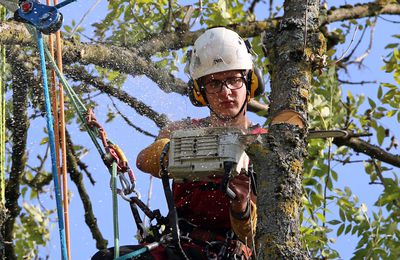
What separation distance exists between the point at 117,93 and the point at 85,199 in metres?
0.87

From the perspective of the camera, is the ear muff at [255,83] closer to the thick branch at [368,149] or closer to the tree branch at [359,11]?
the thick branch at [368,149]

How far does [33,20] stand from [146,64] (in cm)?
208

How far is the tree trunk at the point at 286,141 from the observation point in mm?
3277

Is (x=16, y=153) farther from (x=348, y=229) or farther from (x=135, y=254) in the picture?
(x=135, y=254)

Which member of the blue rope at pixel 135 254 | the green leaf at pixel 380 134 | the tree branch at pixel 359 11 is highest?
the tree branch at pixel 359 11

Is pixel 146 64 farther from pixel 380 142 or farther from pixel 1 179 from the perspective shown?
pixel 380 142

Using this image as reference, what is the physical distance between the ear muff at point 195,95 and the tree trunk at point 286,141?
64 cm

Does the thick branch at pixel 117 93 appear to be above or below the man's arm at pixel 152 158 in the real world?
above

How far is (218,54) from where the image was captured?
14.8ft

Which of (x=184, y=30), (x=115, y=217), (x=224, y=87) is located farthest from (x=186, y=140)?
(x=184, y=30)

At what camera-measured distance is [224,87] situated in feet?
14.6

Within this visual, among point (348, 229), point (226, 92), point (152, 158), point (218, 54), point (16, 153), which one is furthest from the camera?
point (16, 153)

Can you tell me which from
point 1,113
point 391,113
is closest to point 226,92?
point 1,113

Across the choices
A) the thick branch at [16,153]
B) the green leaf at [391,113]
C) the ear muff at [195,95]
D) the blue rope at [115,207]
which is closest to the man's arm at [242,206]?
the blue rope at [115,207]
